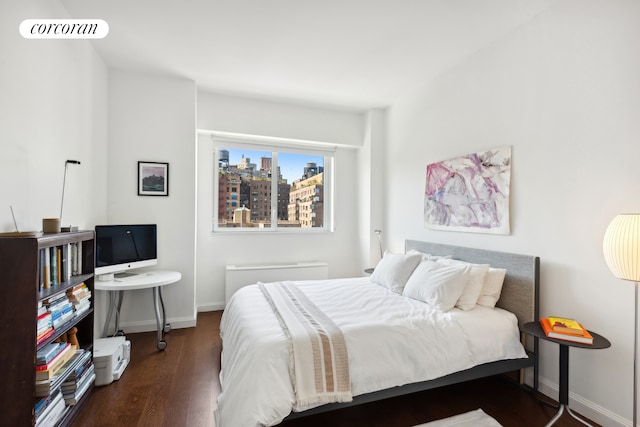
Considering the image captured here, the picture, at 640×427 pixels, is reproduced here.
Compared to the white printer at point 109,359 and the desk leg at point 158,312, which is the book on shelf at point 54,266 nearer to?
the white printer at point 109,359

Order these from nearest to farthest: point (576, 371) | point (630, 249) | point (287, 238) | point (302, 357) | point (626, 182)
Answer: point (630, 249) → point (302, 357) → point (626, 182) → point (576, 371) → point (287, 238)

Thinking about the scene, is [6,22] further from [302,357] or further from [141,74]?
[302,357]

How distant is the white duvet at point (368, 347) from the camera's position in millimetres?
1617

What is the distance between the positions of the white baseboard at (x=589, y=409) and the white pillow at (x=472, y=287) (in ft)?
2.54

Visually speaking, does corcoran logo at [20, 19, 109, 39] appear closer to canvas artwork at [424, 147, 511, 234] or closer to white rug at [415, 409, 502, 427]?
canvas artwork at [424, 147, 511, 234]

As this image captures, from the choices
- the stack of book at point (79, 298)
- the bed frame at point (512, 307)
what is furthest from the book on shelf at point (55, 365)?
the bed frame at point (512, 307)

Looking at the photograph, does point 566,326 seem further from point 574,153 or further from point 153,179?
point 153,179

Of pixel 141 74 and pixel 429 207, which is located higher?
pixel 141 74

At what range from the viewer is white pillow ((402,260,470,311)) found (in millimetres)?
2373

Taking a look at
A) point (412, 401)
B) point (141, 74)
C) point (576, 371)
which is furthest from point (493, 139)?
point (141, 74)

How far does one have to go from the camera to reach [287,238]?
463 cm

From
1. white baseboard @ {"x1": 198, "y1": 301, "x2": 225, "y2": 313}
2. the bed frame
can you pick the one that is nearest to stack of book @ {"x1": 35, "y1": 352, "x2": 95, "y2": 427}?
the bed frame

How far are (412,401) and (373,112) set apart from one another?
361 cm

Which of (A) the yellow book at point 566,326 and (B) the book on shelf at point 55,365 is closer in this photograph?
(B) the book on shelf at point 55,365
